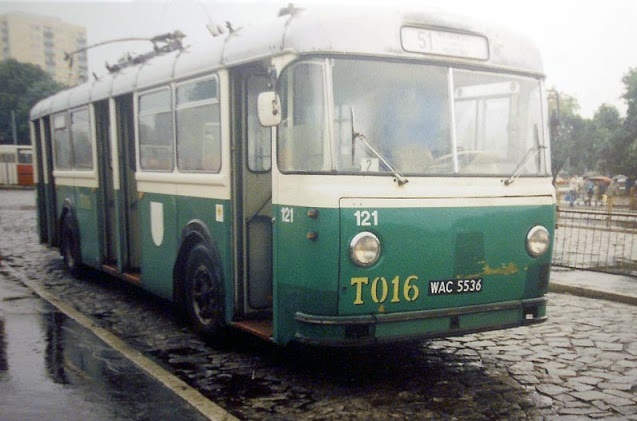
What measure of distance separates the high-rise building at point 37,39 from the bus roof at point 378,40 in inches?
6166

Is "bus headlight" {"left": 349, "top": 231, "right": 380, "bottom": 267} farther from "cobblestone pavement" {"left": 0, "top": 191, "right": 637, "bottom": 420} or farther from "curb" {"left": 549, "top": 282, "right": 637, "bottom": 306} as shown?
"curb" {"left": 549, "top": 282, "right": 637, "bottom": 306}

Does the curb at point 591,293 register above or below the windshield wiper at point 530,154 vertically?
below

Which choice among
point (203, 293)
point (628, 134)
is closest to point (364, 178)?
point (203, 293)

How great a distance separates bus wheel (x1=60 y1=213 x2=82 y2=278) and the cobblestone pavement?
257 centimetres

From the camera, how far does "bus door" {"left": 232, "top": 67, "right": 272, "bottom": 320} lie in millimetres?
6047

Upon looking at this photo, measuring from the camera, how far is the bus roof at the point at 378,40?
5.01 meters

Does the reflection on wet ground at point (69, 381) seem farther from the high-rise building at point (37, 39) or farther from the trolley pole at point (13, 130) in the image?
the high-rise building at point (37, 39)

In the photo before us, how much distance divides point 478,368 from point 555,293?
14.1 feet

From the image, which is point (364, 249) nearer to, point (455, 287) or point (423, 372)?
point (455, 287)

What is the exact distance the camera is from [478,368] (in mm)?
5957

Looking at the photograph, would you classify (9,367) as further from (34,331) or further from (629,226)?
(629,226)

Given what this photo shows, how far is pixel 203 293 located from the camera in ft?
22.2

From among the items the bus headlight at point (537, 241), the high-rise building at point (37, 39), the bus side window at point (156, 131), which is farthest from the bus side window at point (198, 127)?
the high-rise building at point (37, 39)

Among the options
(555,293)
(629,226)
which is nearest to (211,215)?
(555,293)
